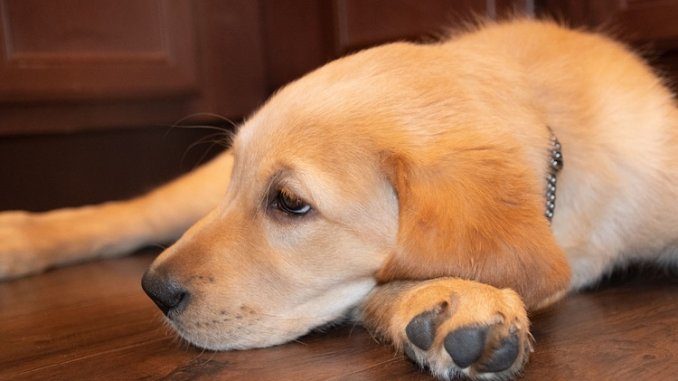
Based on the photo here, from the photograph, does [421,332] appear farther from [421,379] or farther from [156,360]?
[156,360]

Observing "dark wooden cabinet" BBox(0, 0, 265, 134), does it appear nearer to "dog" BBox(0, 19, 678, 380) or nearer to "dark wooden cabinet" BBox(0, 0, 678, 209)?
"dark wooden cabinet" BBox(0, 0, 678, 209)

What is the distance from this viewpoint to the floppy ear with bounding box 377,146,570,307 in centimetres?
145

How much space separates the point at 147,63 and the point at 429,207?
250 centimetres

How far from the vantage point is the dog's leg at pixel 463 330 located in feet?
4.32

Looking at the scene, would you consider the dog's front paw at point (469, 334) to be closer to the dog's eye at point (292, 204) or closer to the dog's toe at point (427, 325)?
the dog's toe at point (427, 325)

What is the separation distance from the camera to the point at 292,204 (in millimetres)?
1603

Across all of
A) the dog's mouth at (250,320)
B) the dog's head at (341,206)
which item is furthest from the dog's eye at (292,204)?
the dog's mouth at (250,320)

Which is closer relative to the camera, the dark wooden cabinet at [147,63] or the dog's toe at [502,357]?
the dog's toe at [502,357]

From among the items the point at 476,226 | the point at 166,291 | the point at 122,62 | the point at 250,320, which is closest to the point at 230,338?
the point at 250,320

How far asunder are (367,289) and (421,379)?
12.1 inches

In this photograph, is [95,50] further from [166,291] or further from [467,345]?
[467,345]

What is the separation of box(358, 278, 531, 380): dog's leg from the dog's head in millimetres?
79

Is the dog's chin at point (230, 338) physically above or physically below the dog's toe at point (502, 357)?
below

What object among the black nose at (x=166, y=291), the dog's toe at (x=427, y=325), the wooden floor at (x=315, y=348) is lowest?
the wooden floor at (x=315, y=348)
